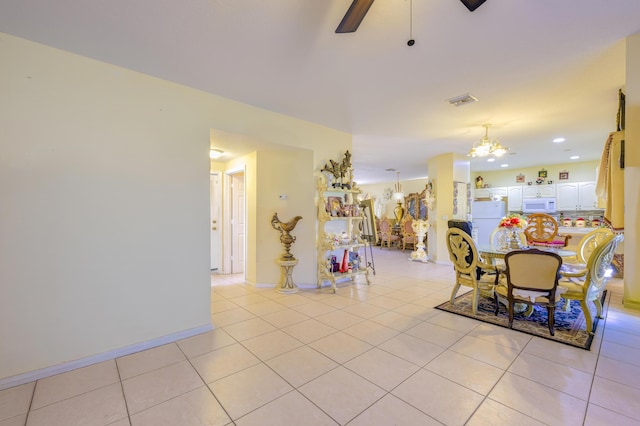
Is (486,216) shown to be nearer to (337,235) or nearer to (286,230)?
(337,235)

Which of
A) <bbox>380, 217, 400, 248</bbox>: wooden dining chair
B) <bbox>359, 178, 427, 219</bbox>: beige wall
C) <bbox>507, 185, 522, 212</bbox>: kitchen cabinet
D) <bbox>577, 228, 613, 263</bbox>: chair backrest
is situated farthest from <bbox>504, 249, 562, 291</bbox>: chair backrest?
<bbox>359, 178, 427, 219</bbox>: beige wall

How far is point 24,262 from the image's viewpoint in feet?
6.86

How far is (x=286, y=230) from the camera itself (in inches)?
167

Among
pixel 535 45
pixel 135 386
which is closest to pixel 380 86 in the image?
pixel 535 45

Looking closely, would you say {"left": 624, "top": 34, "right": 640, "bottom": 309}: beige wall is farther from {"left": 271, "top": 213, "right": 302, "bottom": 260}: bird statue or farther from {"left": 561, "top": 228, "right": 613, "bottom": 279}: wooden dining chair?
{"left": 271, "top": 213, "right": 302, "bottom": 260}: bird statue

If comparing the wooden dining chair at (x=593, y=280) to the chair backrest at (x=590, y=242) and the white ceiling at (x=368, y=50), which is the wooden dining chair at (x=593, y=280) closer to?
the chair backrest at (x=590, y=242)

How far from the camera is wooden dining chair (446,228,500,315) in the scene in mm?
3186

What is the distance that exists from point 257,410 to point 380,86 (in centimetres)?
317

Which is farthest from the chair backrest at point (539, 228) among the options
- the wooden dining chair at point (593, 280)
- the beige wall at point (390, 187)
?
the beige wall at point (390, 187)

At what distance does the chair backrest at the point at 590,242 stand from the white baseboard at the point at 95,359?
512 cm

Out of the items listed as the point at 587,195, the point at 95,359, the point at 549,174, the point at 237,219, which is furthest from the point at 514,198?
the point at 95,359

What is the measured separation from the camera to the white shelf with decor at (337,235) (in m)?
4.36

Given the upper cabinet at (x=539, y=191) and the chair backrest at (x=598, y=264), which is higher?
the upper cabinet at (x=539, y=191)

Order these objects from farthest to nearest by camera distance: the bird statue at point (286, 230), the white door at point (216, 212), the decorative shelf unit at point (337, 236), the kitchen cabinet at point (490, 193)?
1. the kitchen cabinet at point (490, 193)
2. the white door at point (216, 212)
3. the decorative shelf unit at point (337, 236)
4. the bird statue at point (286, 230)
